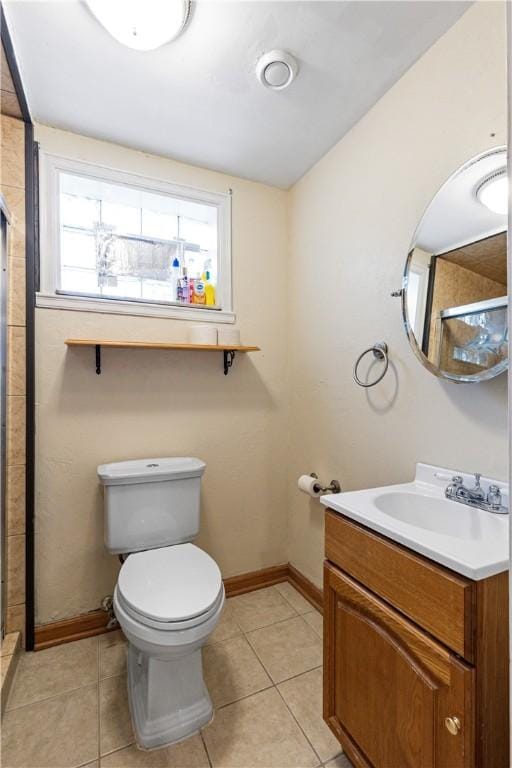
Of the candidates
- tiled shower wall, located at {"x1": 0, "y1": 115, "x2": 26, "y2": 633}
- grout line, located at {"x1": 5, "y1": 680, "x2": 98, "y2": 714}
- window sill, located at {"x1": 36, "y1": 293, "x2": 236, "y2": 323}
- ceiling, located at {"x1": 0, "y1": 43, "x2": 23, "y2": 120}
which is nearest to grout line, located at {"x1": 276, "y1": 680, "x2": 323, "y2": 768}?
grout line, located at {"x1": 5, "y1": 680, "x2": 98, "y2": 714}

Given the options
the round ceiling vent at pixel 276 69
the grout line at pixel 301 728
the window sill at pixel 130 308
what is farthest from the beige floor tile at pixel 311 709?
the round ceiling vent at pixel 276 69

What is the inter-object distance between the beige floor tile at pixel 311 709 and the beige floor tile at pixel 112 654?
68 cm

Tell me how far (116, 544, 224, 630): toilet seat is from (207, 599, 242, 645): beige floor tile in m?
0.49

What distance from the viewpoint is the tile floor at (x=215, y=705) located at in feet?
3.76

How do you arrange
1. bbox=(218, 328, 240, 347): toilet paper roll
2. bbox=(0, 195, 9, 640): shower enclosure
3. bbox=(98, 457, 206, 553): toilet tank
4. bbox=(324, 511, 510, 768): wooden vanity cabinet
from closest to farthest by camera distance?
bbox=(324, 511, 510, 768): wooden vanity cabinet → bbox=(0, 195, 9, 640): shower enclosure → bbox=(98, 457, 206, 553): toilet tank → bbox=(218, 328, 240, 347): toilet paper roll

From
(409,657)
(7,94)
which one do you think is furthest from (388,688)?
(7,94)

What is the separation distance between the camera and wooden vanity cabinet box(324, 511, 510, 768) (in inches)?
28.6

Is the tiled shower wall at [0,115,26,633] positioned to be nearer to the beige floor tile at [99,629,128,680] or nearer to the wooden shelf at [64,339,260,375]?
the wooden shelf at [64,339,260,375]

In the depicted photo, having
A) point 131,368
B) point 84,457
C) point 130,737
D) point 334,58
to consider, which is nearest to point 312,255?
point 334,58

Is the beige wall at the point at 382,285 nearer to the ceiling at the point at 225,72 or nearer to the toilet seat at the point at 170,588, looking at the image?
the ceiling at the point at 225,72

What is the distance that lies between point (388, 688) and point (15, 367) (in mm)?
1741

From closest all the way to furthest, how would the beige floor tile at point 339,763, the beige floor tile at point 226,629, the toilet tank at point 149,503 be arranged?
the beige floor tile at point 339,763 → the toilet tank at point 149,503 → the beige floor tile at point 226,629

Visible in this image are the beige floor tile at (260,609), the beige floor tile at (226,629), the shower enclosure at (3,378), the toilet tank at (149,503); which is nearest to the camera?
the shower enclosure at (3,378)

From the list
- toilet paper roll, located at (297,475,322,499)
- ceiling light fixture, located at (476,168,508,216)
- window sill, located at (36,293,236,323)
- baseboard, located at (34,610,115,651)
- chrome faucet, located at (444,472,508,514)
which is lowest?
baseboard, located at (34,610,115,651)
